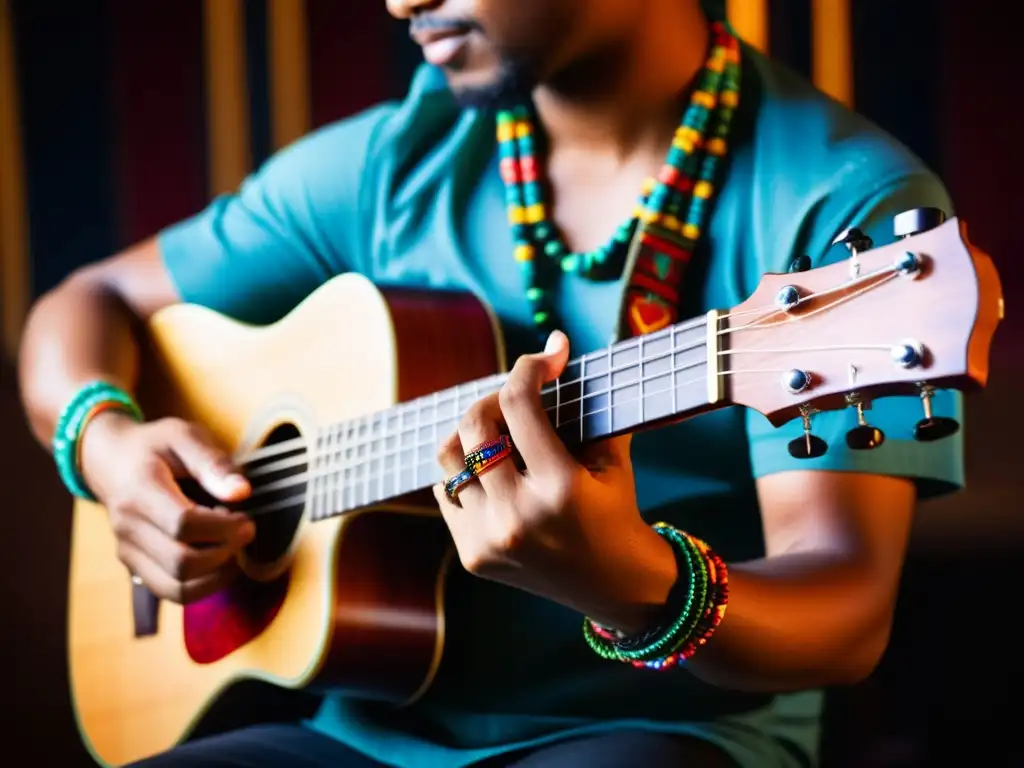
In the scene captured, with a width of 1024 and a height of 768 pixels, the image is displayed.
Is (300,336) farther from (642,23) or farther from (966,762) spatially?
(966,762)

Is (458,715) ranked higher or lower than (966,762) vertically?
higher

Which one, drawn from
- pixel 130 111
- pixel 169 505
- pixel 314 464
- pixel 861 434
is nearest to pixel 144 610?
pixel 169 505

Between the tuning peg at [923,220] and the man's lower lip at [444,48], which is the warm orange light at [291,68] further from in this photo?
the tuning peg at [923,220]

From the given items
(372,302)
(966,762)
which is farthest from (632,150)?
(966,762)

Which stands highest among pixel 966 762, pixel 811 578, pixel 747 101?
pixel 747 101

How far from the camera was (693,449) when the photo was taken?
0.98 metres

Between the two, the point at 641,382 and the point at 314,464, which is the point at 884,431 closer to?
the point at 641,382

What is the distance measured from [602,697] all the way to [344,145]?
2.06 ft

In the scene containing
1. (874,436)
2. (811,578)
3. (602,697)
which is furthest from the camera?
(602,697)

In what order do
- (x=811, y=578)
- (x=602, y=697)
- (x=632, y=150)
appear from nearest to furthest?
(x=811, y=578) → (x=602, y=697) → (x=632, y=150)

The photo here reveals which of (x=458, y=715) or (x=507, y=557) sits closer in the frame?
(x=507, y=557)

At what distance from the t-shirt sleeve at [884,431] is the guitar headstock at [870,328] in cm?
16

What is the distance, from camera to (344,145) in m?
1.25

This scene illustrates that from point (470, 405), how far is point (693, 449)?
22 cm
